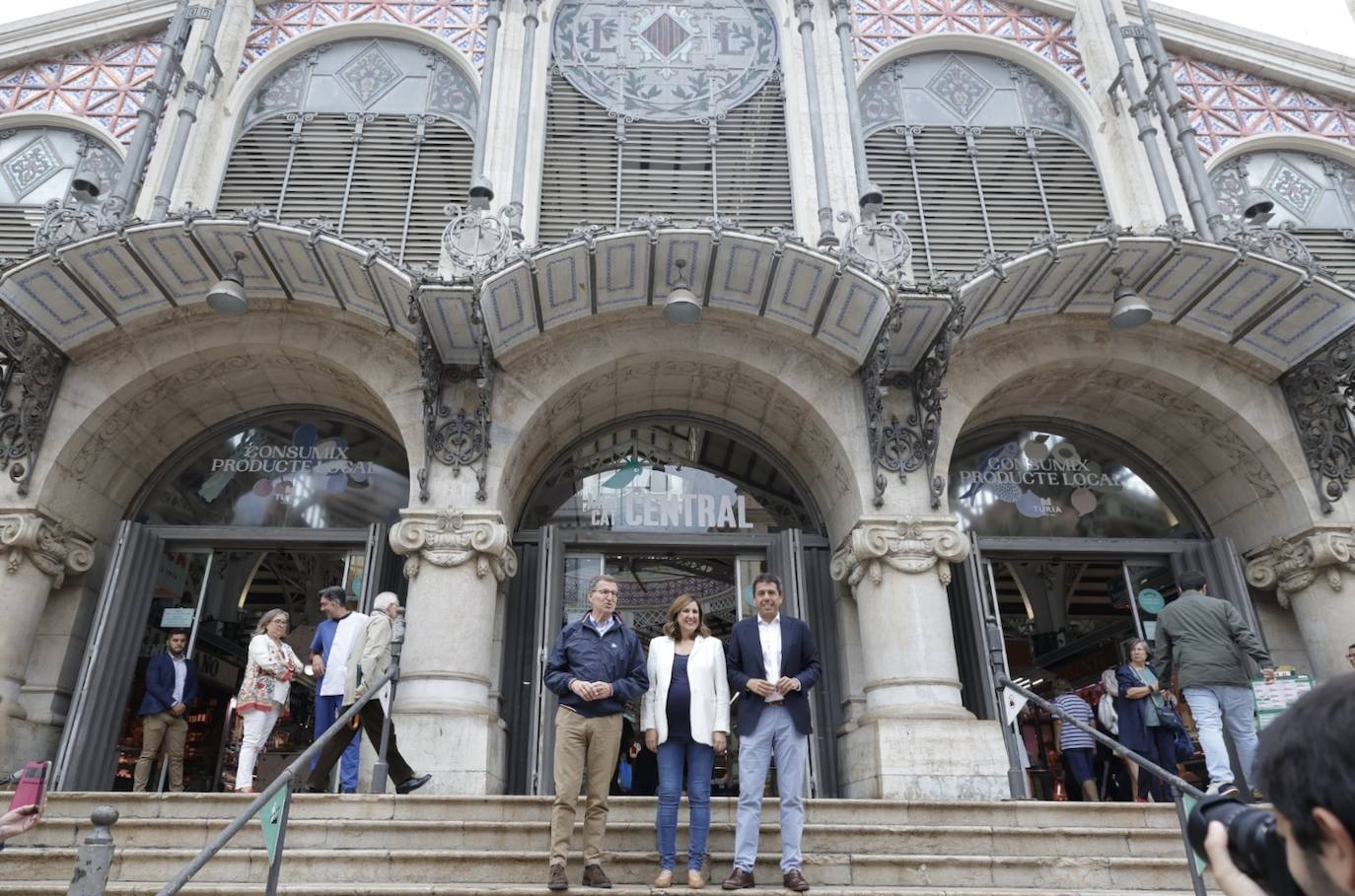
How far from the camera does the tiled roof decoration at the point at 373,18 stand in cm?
1170

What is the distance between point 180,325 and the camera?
9.34 metres

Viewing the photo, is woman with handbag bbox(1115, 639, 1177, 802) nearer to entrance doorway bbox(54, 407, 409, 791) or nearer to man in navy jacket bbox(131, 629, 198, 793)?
entrance doorway bbox(54, 407, 409, 791)

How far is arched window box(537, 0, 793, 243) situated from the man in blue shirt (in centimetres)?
487

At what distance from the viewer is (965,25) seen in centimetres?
1227

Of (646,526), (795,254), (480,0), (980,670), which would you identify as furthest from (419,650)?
(480,0)

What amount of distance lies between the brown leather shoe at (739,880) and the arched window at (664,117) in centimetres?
716

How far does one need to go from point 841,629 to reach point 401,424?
487cm

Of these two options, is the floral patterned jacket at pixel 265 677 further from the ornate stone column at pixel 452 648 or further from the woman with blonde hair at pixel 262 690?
the ornate stone column at pixel 452 648

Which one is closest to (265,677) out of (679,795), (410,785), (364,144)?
(410,785)

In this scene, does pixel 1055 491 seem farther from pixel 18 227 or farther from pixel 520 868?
pixel 18 227

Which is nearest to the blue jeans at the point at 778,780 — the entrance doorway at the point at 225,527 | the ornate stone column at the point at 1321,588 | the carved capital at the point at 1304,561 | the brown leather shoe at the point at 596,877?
the brown leather shoe at the point at 596,877

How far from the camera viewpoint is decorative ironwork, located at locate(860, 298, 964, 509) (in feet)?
28.6

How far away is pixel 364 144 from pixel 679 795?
9031 millimetres

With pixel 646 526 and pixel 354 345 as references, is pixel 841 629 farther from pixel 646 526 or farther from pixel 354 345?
pixel 354 345
